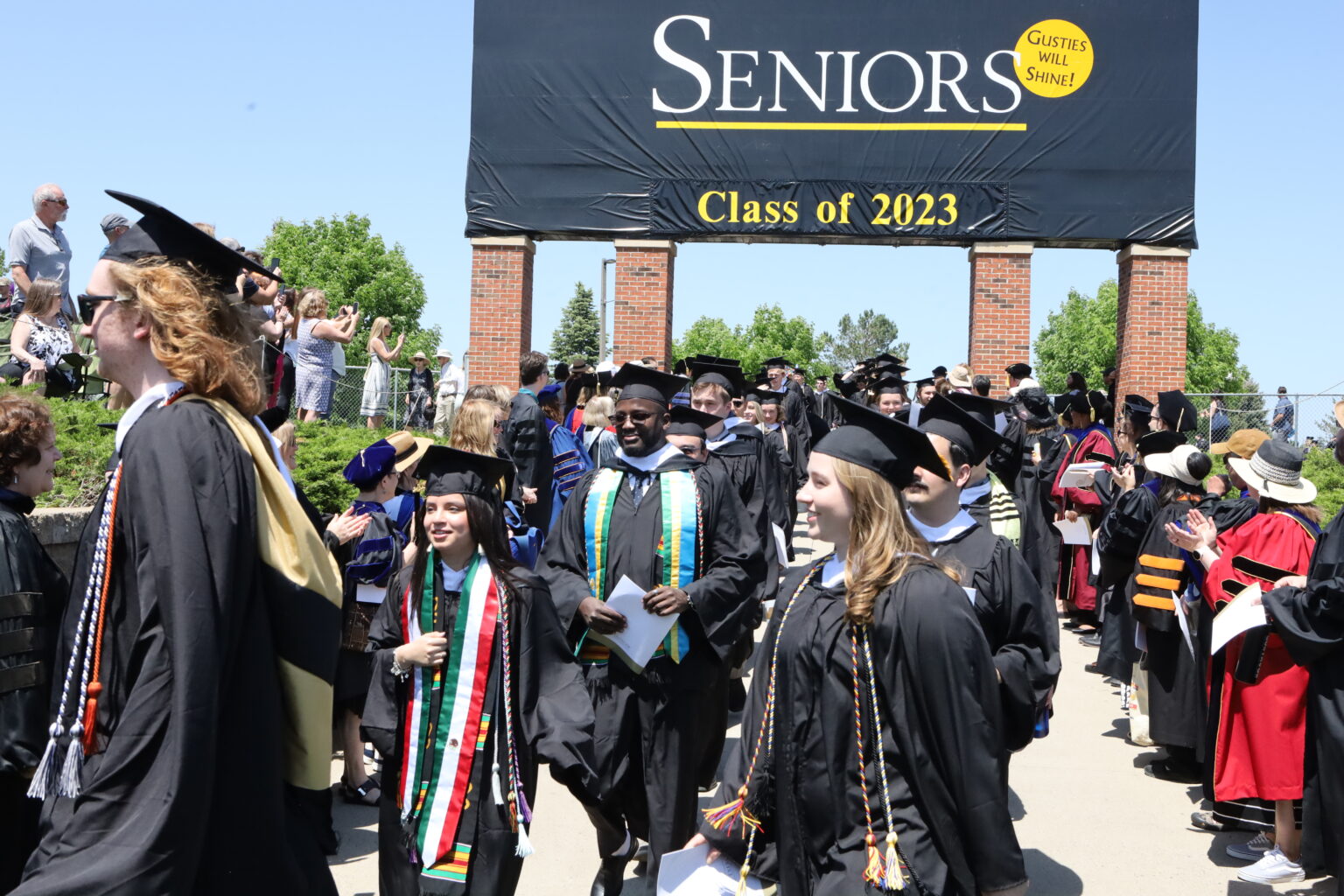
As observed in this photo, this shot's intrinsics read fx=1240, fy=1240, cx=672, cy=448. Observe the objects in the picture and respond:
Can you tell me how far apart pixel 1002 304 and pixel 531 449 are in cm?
1212

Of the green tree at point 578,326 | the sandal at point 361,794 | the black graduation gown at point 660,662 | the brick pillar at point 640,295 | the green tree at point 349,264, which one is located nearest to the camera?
the black graduation gown at point 660,662

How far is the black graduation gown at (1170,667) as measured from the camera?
757 centimetres

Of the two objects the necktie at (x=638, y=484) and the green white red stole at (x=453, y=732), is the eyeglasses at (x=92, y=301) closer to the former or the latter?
the green white red stole at (x=453, y=732)

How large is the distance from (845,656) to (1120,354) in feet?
62.5

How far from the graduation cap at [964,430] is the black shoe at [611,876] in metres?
2.20

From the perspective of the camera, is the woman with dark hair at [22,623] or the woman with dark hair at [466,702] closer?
the woman with dark hair at [22,623]

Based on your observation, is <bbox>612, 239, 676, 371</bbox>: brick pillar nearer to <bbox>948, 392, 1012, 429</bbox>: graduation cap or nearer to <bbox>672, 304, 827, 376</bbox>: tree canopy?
<bbox>948, 392, 1012, 429</bbox>: graduation cap

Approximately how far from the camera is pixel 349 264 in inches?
2425

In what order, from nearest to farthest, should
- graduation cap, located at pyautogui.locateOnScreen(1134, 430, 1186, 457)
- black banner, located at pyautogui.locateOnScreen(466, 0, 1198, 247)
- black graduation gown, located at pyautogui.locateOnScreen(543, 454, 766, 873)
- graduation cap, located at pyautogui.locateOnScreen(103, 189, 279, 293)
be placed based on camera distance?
graduation cap, located at pyautogui.locateOnScreen(103, 189, 279, 293), black graduation gown, located at pyautogui.locateOnScreen(543, 454, 766, 873), graduation cap, located at pyautogui.locateOnScreen(1134, 430, 1186, 457), black banner, located at pyautogui.locateOnScreen(466, 0, 1198, 247)

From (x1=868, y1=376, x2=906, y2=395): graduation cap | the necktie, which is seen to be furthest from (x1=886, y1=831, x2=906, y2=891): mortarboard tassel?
(x1=868, y1=376, x2=906, y2=395): graduation cap

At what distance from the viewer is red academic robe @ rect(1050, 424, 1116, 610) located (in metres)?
11.5

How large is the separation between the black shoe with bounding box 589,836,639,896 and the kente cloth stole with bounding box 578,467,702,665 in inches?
32.2

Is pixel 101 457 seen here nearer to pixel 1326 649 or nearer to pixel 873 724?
pixel 873 724

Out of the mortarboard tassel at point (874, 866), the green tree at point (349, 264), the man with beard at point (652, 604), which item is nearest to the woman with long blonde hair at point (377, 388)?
the man with beard at point (652, 604)
